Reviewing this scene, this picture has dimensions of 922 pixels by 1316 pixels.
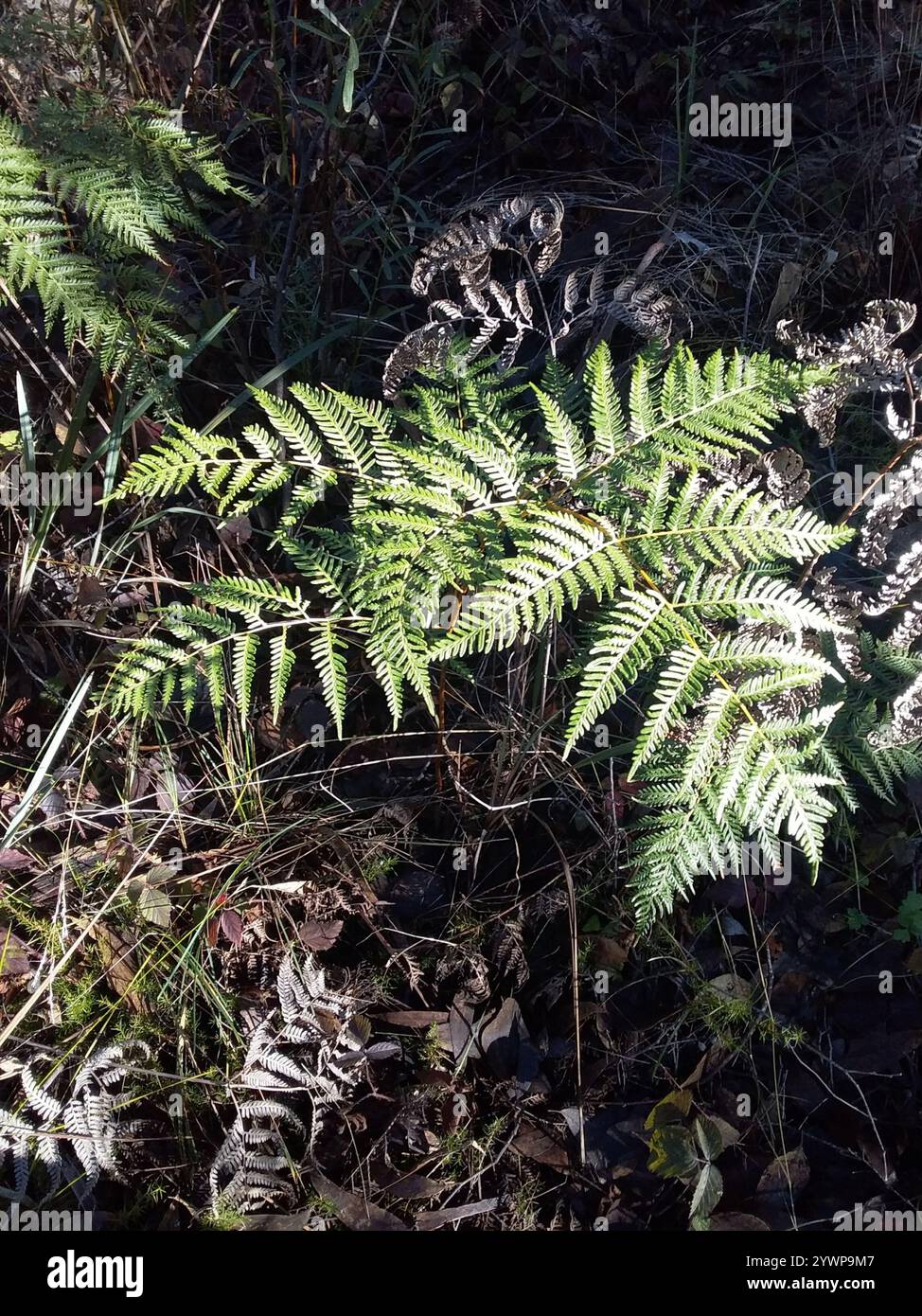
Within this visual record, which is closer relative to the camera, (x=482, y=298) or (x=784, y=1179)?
(x=784, y=1179)

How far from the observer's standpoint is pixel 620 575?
1.89 metres

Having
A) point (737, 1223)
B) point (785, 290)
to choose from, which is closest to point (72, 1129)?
point (737, 1223)

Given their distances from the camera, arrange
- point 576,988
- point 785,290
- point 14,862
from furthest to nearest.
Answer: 1. point 785,290
2. point 14,862
3. point 576,988

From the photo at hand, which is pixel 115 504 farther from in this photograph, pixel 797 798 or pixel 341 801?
pixel 797 798

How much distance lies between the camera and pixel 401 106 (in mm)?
3334

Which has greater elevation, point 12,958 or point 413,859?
point 413,859

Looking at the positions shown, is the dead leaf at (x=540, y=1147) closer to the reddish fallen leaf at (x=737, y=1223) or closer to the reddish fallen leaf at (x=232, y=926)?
the reddish fallen leaf at (x=737, y=1223)

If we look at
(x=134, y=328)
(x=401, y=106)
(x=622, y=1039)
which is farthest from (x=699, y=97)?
(x=622, y=1039)

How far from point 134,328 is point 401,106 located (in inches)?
60.9

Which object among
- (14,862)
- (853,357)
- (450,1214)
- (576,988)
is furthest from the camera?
(14,862)

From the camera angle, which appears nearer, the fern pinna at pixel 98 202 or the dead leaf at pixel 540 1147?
the fern pinna at pixel 98 202

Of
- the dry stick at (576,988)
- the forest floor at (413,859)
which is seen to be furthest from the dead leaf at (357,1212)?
the dry stick at (576,988)

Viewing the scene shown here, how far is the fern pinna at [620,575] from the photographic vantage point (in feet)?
6.05

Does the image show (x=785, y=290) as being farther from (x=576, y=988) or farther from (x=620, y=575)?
(x=576, y=988)
